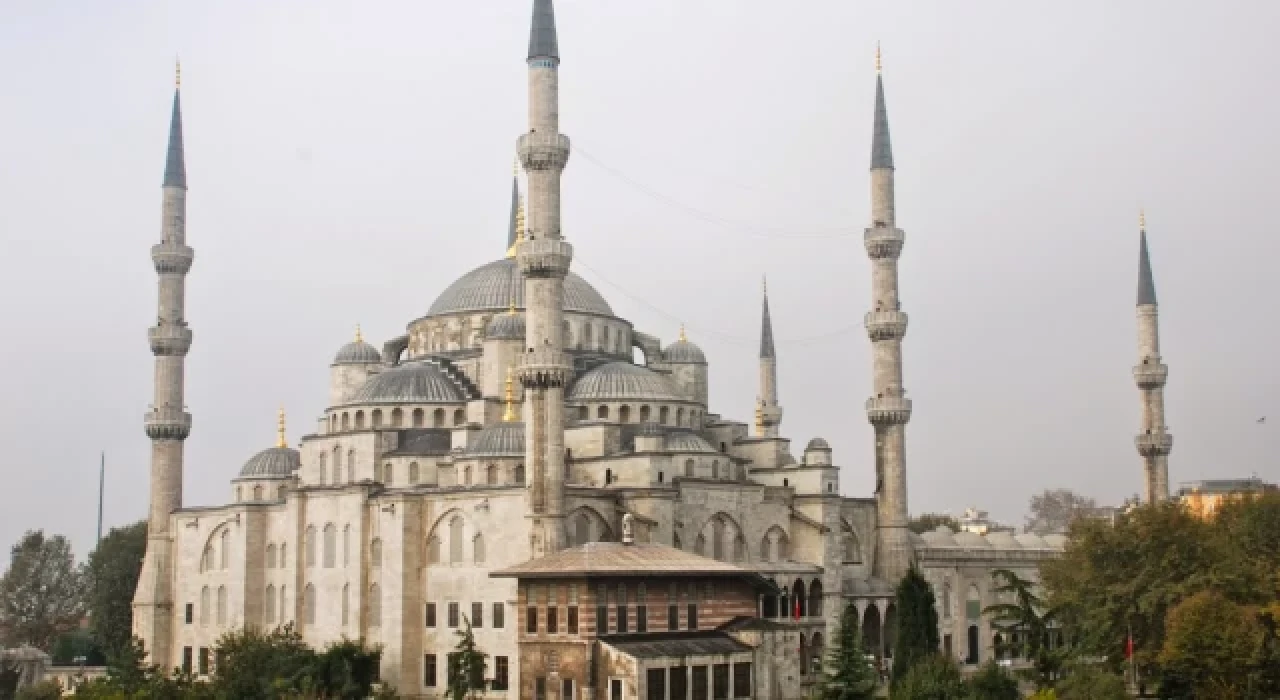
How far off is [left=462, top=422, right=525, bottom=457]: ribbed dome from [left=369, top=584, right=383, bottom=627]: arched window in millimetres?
3514

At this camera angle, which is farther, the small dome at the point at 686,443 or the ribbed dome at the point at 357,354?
the ribbed dome at the point at 357,354

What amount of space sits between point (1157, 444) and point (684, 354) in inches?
547

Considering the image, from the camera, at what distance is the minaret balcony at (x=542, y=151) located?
1248 inches

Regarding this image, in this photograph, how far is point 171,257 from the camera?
39219mm

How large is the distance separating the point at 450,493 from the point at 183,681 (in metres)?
6.64

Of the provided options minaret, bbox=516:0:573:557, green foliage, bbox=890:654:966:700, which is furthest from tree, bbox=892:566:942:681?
minaret, bbox=516:0:573:557

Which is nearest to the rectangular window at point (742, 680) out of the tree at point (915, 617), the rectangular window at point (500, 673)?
the rectangular window at point (500, 673)

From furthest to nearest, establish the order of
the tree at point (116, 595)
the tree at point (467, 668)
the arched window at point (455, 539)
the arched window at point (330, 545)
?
the tree at point (116, 595), the arched window at point (330, 545), the arched window at point (455, 539), the tree at point (467, 668)

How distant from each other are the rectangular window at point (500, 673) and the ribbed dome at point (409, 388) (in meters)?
7.82

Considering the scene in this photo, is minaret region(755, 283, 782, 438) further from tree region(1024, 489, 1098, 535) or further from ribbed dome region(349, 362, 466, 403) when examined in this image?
tree region(1024, 489, 1098, 535)

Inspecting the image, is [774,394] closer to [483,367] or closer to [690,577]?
[483,367]

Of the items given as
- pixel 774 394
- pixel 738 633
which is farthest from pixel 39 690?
pixel 774 394

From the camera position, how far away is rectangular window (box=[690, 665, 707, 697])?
27328 millimetres

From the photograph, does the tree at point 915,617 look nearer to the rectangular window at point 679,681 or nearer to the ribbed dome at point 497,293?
the rectangular window at point 679,681
